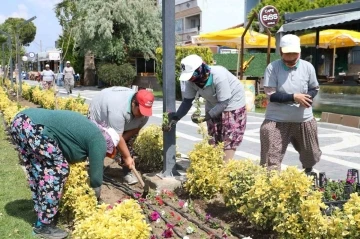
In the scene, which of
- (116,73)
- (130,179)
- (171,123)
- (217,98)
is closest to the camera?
(217,98)

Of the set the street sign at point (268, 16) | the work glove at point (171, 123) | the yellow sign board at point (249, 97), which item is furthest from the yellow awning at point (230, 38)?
the work glove at point (171, 123)

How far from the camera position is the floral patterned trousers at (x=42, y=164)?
11.9 ft

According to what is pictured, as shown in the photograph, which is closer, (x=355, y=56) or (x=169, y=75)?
(x=169, y=75)

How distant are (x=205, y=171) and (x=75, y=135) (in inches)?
53.6

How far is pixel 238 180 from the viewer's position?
3.82 m

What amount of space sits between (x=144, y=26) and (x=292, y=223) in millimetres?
24850

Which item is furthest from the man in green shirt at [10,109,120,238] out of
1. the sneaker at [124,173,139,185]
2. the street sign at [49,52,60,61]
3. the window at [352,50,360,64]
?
the street sign at [49,52,60,61]

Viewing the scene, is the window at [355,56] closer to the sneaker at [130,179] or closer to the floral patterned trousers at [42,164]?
the sneaker at [130,179]

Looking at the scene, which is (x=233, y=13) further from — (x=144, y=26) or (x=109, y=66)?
(x=109, y=66)

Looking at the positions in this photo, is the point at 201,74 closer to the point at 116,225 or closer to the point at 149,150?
the point at 149,150

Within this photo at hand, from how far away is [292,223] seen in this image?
3080 millimetres

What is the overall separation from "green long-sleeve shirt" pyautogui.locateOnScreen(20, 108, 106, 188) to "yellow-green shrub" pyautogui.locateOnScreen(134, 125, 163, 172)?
196 cm

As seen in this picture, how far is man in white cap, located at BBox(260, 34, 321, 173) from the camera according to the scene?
425cm

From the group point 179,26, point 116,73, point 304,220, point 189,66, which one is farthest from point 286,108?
point 179,26
